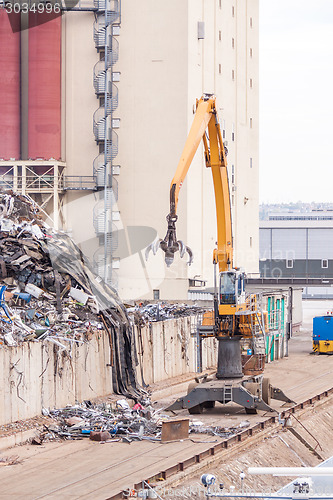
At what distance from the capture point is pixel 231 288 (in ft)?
105

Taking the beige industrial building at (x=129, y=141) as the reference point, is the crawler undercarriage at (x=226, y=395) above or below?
below

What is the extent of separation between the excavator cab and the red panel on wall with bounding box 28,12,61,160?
121 ft

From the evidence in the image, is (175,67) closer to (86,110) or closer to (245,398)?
(86,110)

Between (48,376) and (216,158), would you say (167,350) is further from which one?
(48,376)

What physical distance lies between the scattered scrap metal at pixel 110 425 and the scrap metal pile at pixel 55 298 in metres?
2.23

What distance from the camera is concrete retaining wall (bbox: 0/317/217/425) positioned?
2848cm

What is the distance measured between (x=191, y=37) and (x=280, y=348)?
81.2ft

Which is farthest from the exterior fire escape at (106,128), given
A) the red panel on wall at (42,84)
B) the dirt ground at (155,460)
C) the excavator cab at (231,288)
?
the excavator cab at (231,288)

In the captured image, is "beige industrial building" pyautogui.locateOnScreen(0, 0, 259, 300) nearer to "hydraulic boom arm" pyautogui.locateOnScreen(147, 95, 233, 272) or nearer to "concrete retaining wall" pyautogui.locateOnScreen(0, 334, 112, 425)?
"concrete retaining wall" pyautogui.locateOnScreen(0, 334, 112, 425)

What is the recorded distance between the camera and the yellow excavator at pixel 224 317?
31.1m

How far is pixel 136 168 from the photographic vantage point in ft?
219

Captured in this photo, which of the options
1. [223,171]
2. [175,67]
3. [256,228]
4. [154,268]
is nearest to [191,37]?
[175,67]

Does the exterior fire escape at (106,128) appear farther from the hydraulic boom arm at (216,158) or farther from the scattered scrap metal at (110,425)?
the scattered scrap metal at (110,425)

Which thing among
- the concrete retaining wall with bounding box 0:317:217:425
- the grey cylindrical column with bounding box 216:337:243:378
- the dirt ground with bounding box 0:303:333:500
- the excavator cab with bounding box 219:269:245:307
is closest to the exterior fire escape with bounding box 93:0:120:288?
the concrete retaining wall with bounding box 0:317:217:425
